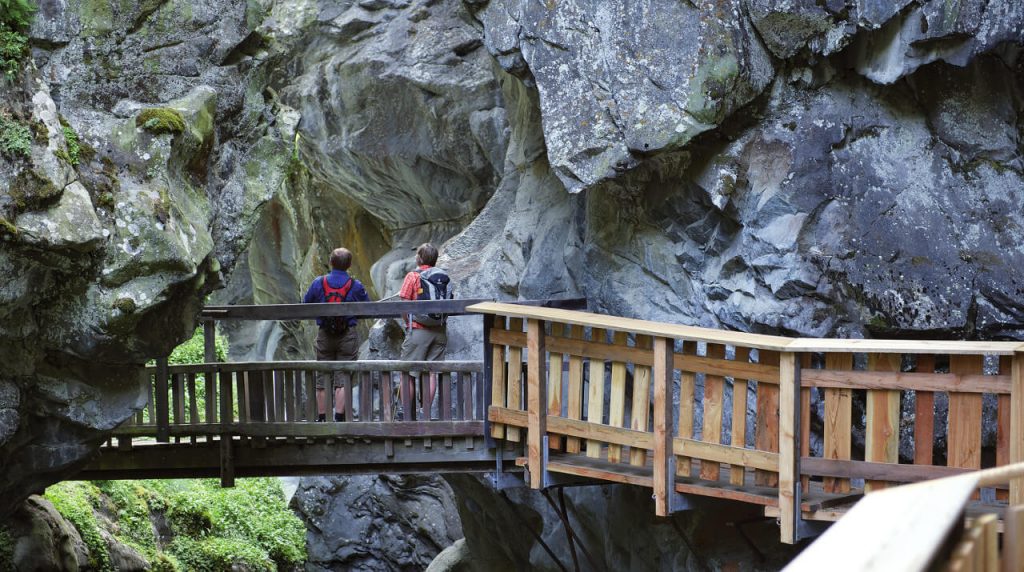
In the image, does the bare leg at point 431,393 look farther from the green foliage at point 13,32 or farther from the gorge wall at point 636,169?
the green foliage at point 13,32

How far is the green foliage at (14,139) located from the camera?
825 cm

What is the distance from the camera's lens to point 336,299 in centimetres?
1127

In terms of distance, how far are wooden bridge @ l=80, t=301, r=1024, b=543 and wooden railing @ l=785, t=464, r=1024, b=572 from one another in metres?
3.19

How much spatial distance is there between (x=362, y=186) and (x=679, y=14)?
11.9m

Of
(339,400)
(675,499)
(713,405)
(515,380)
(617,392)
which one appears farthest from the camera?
(339,400)

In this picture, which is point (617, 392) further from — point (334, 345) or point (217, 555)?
point (217, 555)

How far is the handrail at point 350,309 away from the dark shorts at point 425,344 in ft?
1.91

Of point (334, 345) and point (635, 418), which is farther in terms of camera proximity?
point (334, 345)

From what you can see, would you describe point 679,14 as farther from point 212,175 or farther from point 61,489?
point 61,489

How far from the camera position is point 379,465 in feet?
35.2

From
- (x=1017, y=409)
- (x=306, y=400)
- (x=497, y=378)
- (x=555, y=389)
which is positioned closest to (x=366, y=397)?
(x=306, y=400)

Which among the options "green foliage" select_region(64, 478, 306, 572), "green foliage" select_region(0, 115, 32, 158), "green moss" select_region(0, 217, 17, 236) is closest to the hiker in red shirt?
"green foliage" select_region(0, 115, 32, 158)

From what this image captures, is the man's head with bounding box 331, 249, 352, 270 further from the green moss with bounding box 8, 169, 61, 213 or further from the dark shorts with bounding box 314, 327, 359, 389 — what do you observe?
the green moss with bounding box 8, 169, 61, 213

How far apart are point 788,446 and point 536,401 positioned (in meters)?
2.33
